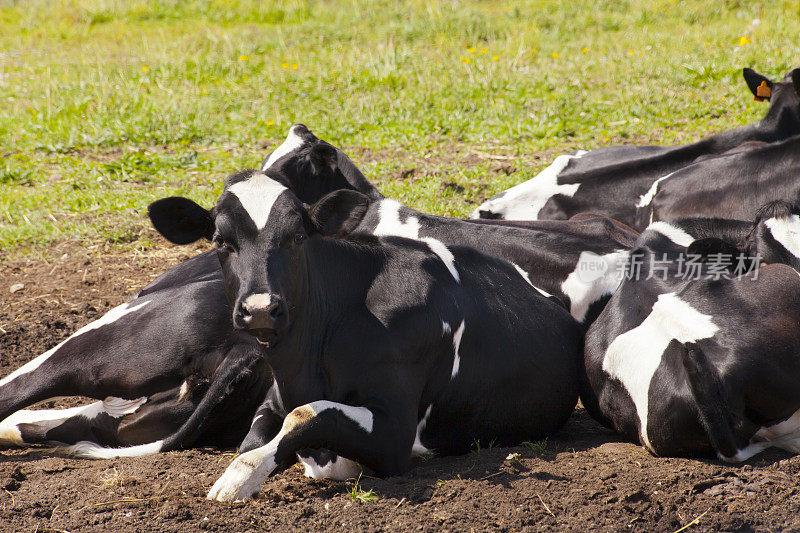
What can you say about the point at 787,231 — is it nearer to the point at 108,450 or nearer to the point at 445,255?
the point at 445,255

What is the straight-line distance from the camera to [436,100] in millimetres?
12445

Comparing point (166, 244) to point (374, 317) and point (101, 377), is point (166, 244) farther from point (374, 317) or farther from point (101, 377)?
point (374, 317)

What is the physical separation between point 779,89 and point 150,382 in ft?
22.9

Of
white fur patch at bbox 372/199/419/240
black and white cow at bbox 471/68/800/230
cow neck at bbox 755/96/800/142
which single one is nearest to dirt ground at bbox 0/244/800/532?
white fur patch at bbox 372/199/419/240

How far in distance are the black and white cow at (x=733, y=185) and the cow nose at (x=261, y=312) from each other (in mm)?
4005

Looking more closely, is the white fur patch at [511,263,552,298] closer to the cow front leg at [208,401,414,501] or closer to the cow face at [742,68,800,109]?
the cow front leg at [208,401,414,501]

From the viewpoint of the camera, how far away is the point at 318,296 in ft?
16.7

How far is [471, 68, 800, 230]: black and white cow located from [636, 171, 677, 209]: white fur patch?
1 cm

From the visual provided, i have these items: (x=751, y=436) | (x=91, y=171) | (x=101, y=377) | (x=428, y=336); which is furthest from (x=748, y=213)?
(x=91, y=171)

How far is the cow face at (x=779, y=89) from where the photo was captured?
917cm

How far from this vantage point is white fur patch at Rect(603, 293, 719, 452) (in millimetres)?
5035

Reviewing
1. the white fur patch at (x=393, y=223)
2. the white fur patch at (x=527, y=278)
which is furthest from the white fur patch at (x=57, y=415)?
the white fur patch at (x=527, y=278)

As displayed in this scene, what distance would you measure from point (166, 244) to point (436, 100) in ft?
15.9

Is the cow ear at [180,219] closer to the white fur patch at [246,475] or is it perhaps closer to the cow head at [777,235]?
the white fur patch at [246,475]
